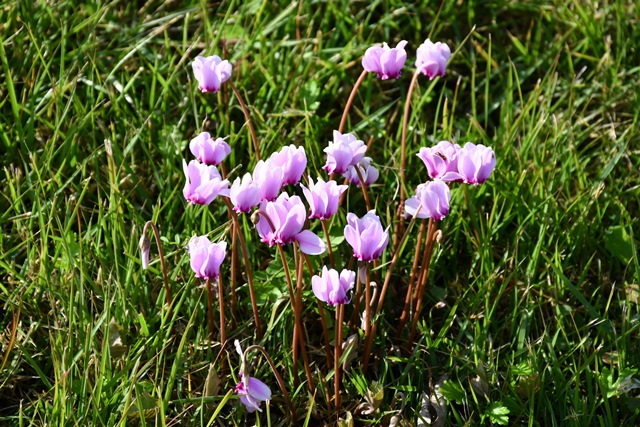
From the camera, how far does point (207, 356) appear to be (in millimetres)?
2613

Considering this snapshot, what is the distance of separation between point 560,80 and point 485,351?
4.96 ft

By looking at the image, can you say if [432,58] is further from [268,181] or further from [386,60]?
[268,181]

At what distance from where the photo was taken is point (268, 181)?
2.25 m

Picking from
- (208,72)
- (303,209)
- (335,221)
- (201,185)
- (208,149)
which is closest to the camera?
(303,209)

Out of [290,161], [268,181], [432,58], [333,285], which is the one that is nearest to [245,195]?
[268,181]

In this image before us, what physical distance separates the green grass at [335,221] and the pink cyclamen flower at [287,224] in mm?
424

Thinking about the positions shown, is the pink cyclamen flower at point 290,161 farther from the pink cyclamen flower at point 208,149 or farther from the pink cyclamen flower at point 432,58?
the pink cyclamen flower at point 432,58

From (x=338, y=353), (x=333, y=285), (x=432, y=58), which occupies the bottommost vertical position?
(x=338, y=353)

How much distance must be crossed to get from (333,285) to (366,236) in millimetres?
149

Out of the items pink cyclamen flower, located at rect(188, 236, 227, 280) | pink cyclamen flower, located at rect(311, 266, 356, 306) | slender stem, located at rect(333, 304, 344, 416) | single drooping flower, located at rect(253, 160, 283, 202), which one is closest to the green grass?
slender stem, located at rect(333, 304, 344, 416)

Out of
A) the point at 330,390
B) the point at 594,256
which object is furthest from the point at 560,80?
the point at 330,390

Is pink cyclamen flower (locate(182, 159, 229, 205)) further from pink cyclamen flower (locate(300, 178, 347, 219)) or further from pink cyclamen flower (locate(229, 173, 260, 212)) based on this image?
pink cyclamen flower (locate(300, 178, 347, 219))

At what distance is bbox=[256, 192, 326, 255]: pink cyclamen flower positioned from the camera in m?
2.16

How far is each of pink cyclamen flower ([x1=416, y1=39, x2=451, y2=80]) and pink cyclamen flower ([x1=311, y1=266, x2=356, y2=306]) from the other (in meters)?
0.78
